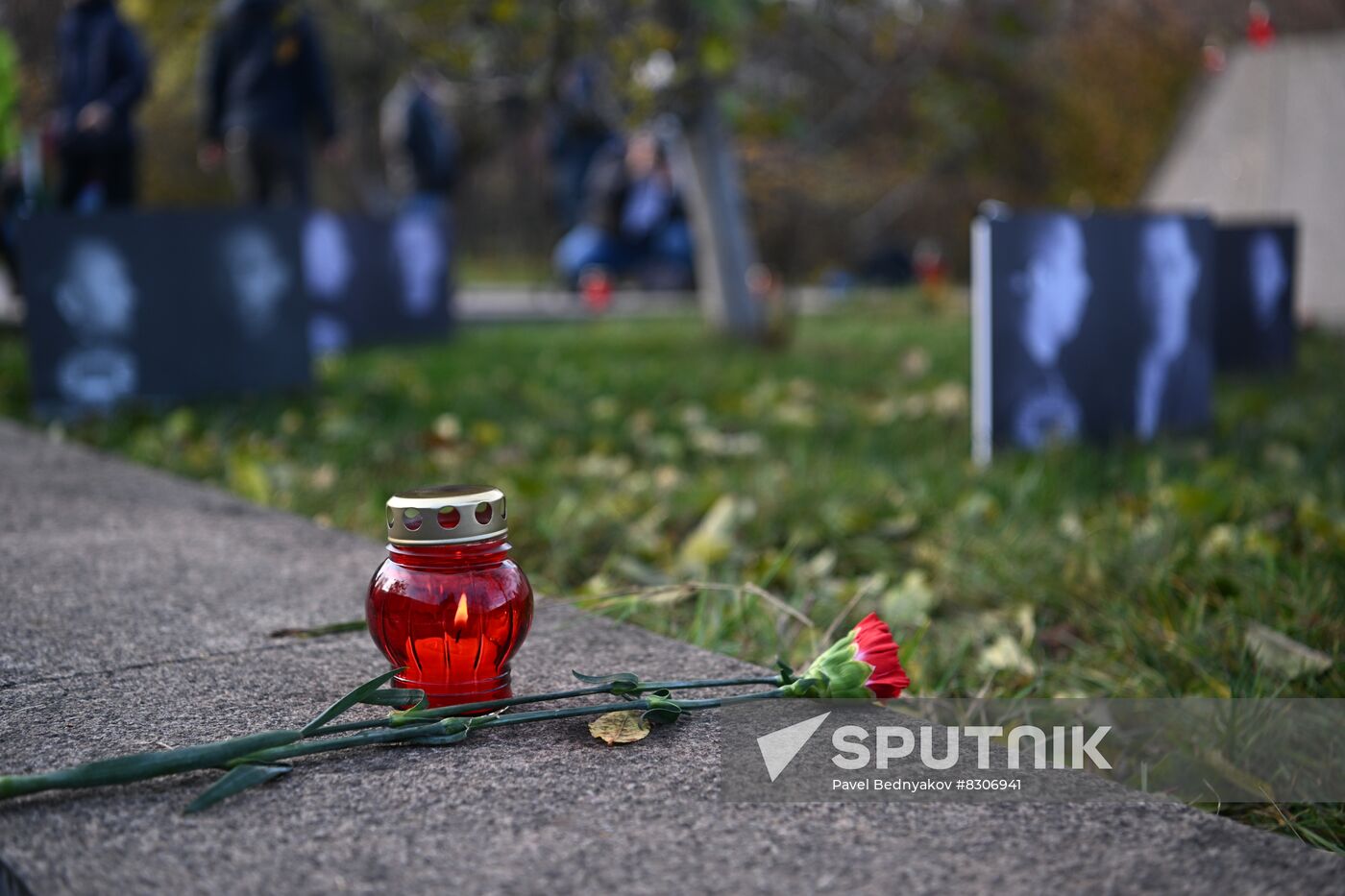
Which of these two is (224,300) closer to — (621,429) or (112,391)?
(112,391)

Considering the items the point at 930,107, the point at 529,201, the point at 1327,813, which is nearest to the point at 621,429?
the point at 1327,813

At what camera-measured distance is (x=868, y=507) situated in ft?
9.43

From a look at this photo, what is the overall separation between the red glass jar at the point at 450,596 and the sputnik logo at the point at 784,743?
0.28 m

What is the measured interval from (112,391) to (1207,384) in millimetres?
3264

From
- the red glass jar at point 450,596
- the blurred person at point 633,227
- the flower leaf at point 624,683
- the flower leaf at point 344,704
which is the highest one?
the blurred person at point 633,227

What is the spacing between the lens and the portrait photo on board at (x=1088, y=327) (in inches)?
136

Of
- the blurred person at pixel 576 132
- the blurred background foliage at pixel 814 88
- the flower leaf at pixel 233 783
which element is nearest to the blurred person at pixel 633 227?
the blurred person at pixel 576 132

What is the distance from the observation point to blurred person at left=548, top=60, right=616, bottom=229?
6.96m

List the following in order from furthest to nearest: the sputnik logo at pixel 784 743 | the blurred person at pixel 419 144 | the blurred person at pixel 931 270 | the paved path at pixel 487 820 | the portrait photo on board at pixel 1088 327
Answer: the blurred person at pixel 931 270 < the blurred person at pixel 419 144 < the portrait photo on board at pixel 1088 327 < the sputnik logo at pixel 784 743 < the paved path at pixel 487 820

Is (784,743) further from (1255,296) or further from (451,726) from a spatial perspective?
(1255,296)

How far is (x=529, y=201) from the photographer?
20.9 meters

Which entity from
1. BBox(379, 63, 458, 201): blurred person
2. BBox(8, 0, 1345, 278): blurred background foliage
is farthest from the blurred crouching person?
BBox(8, 0, 1345, 278): blurred background foliage

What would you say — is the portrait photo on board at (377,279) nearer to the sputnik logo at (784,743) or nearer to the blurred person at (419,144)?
the blurred person at (419,144)

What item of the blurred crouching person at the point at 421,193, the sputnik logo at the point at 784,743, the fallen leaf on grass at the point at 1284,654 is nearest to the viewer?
the sputnik logo at the point at 784,743
